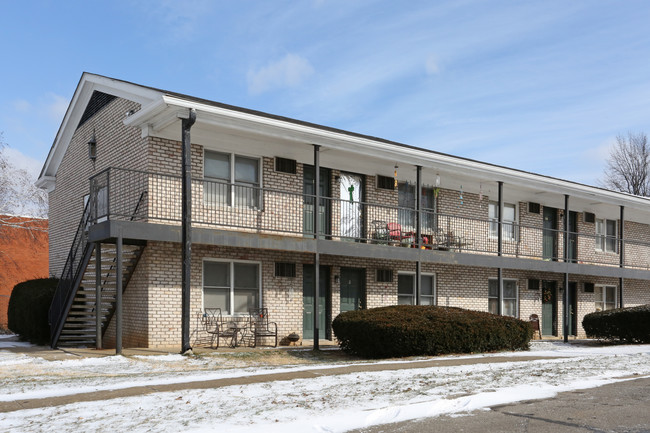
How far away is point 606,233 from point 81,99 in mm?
20317

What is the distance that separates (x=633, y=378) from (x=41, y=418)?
8.31 m

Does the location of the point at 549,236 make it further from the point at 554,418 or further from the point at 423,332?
the point at 554,418

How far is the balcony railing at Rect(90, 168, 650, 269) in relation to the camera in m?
15.2

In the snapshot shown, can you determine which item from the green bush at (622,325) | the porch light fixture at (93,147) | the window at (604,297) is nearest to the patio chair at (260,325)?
the porch light fixture at (93,147)

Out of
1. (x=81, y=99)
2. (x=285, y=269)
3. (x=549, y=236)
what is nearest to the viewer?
(x=285, y=269)

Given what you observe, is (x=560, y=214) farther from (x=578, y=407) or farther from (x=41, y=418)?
(x=41, y=418)

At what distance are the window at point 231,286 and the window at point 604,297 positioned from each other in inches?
606

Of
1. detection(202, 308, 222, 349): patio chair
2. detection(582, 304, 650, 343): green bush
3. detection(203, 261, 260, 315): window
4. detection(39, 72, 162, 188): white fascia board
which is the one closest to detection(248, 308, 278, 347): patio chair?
detection(203, 261, 260, 315): window

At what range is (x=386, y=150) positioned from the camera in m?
17.0

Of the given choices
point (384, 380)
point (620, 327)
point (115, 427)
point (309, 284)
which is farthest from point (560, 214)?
point (115, 427)

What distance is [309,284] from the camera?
18.0 m

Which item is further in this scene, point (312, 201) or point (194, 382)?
point (312, 201)

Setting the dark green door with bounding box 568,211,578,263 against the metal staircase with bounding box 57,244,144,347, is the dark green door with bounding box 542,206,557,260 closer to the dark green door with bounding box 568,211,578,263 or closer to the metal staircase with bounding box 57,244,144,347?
the dark green door with bounding box 568,211,578,263

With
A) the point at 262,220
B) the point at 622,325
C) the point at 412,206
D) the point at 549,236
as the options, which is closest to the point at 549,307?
the point at 549,236
